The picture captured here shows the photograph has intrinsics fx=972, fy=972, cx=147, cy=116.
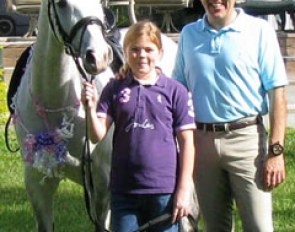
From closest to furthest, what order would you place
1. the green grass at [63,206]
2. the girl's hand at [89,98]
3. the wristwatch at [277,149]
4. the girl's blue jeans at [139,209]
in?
the girl's hand at [89,98] < the girl's blue jeans at [139,209] < the wristwatch at [277,149] < the green grass at [63,206]

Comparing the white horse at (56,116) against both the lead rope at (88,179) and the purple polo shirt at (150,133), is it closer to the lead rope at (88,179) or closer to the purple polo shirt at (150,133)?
the lead rope at (88,179)

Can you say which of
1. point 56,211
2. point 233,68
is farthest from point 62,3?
point 56,211

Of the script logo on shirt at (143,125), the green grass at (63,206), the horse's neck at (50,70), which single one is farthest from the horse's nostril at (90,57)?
the green grass at (63,206)

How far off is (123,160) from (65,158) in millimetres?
1192

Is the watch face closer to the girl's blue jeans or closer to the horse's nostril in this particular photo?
the girl's blue jeans

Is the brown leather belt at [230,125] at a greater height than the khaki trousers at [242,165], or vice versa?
the brown leather belt at [230,125]

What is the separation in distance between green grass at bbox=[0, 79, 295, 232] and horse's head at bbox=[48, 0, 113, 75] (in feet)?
9.05

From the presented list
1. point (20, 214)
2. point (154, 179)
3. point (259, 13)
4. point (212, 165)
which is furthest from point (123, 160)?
point (259, 13)

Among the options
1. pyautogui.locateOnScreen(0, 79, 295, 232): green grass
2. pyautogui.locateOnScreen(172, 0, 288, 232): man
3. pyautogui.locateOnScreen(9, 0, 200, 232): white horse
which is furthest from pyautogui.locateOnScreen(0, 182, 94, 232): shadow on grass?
pyautogui.locateOnScreen(172, 0, 288, 232): man

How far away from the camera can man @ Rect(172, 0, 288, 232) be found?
514cm

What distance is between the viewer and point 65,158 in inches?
240

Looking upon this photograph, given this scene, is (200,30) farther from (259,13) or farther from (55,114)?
(259,13)

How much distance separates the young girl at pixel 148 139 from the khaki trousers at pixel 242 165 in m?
0.38

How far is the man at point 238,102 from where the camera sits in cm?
514
